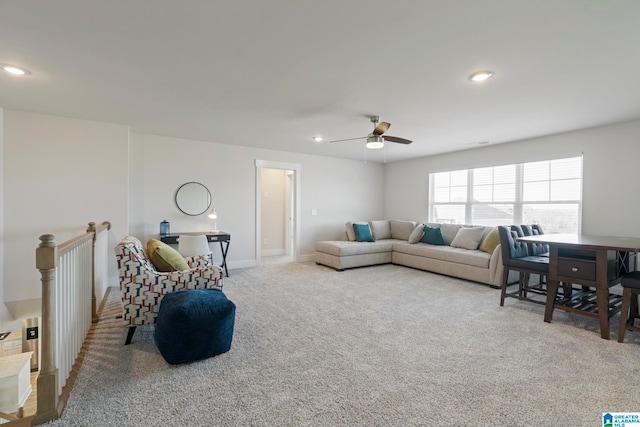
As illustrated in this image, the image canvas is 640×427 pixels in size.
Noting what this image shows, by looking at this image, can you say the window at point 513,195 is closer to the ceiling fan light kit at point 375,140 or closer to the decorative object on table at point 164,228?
the ceiling fan light kit at point 375,140

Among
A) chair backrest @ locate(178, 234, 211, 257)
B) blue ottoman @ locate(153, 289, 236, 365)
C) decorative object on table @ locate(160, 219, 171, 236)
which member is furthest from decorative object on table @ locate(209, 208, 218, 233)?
blue ottoman @ locate(153, 289, 236, 365)

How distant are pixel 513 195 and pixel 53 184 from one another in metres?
7.31

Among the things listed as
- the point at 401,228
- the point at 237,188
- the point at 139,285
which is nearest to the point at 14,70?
the point at 139,285

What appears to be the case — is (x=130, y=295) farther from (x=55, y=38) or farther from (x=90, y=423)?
(x=55, y=38)

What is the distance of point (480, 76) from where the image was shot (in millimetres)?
2695

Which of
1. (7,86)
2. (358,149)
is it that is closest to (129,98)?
(7,86)

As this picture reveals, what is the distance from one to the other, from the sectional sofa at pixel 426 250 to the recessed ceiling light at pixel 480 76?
2839 millimetres

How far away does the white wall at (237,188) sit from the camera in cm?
507

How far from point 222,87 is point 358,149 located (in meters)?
3.58

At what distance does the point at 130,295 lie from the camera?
2.60 m

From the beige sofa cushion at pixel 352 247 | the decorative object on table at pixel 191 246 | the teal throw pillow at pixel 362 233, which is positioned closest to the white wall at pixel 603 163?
the beige sofa cushion at pixel 352 247

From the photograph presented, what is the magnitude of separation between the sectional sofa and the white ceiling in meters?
2.07

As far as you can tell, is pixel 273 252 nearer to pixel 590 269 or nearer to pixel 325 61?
pixel 325 61

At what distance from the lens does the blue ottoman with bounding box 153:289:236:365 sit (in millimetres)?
2260
